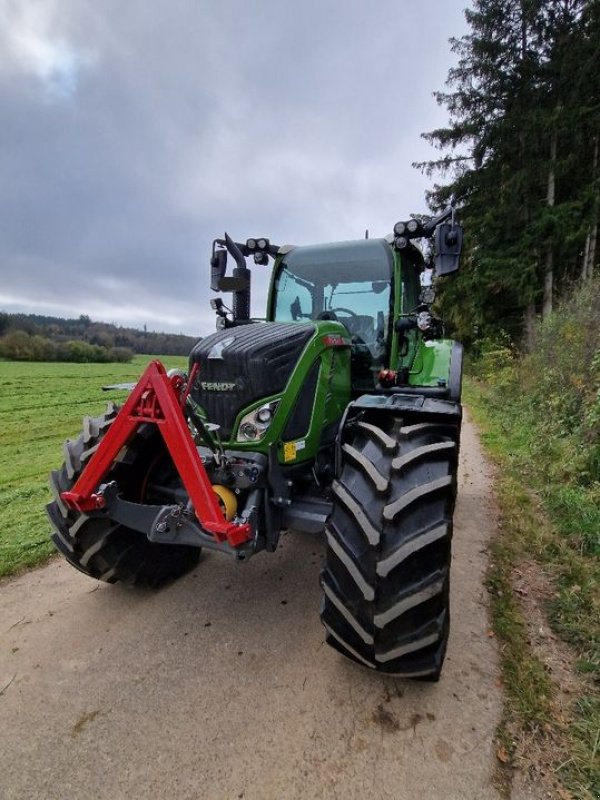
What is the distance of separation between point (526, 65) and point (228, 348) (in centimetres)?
1399

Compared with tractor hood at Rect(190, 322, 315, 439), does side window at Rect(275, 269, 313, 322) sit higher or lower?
higher

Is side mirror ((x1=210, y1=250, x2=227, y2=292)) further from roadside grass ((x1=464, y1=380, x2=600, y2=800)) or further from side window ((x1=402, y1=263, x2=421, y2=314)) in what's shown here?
roadside grass ((x1=464, y1=380, x2=600, y2=800))

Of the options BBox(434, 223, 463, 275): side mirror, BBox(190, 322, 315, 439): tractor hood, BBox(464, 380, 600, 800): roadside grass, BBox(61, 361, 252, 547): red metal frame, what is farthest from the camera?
BBox(434, 223, 463, 275): side mirror

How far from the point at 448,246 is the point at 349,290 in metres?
0.84

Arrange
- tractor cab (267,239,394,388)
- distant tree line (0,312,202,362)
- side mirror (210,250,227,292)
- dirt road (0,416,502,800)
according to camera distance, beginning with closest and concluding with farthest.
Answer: dirt road (0,416,502,800) → tractor cab (267,239,394,388) → side mirror (210,250,227,292) → distant tree line (0,312,202,362)

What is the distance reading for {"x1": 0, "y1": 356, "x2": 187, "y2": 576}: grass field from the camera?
12.5 ft

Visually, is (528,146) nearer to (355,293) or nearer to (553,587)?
(355,293)

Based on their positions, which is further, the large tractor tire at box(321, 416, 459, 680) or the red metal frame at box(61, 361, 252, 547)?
the red metal frame at box(61, 361, 252, 547)

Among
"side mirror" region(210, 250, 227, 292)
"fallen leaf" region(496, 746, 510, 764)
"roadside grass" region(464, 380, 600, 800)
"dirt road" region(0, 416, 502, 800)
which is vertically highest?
"side mirror" region(210, 250, 227, 292)

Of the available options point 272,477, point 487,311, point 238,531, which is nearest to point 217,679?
point 238,531

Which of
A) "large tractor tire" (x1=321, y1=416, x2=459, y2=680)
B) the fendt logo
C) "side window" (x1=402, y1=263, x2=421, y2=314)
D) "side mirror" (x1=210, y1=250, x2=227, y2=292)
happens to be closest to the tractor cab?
"side window" (x1=402, y1=263, x2=421, y2=314)

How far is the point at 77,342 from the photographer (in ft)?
149

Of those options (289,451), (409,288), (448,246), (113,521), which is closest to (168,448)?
(289,451)

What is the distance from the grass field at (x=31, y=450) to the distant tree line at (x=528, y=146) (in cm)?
941
